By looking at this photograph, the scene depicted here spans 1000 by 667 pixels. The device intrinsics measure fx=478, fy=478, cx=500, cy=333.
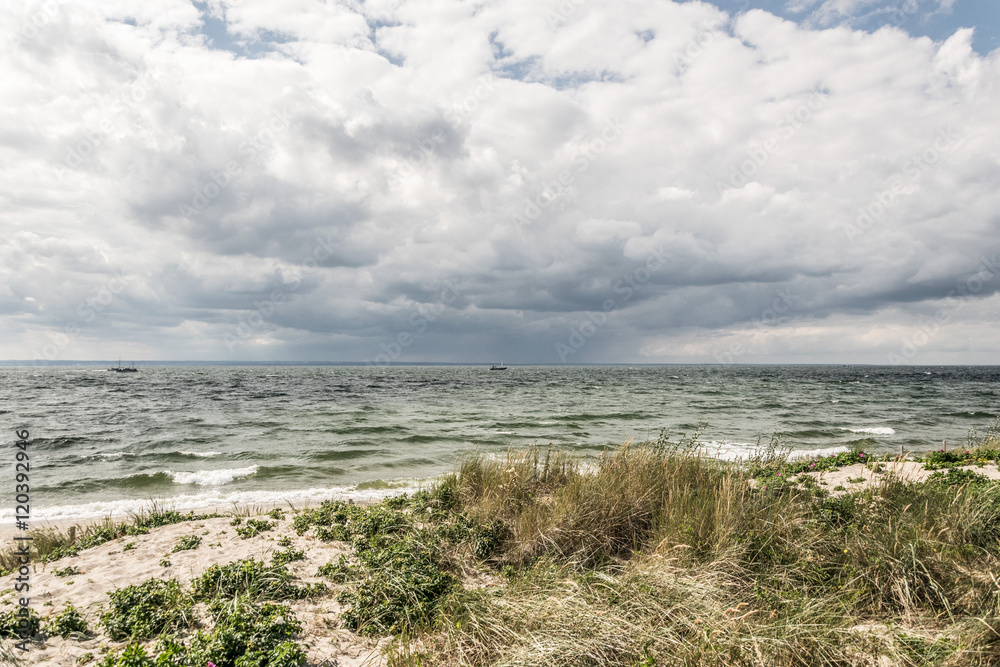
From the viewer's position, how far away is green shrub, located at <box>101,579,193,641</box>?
4.59m

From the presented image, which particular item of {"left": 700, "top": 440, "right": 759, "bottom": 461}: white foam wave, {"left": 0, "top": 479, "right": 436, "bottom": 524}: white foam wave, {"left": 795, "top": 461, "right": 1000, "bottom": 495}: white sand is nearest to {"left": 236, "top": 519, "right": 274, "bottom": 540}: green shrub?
{"left": 0, "top": 479, "right": 436, "bottom": 524}: white foam wave

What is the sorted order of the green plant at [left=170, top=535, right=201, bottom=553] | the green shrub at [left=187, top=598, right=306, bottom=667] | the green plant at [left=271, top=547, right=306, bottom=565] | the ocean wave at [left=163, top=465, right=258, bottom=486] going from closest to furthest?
the green shrub at [left=187, top=598, right=306, bottom=667]
the green plant at [left=271, top=547, right=306, bottom=565]
the green plant at [left=170, top=535, right=201, bottom=553]
the ocean wave at [left=163, top=465, right=258, bottom=486]

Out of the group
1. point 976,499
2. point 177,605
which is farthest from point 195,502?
point 976,499

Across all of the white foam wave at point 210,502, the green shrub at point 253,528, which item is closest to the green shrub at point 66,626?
the green shrub at point 253,528

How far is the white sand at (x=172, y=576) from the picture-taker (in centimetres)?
440

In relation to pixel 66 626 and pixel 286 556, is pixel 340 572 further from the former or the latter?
pixel 66 626

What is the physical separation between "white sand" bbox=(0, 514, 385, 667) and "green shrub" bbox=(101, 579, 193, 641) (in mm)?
125

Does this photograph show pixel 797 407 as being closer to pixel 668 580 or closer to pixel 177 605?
pixel 668 580

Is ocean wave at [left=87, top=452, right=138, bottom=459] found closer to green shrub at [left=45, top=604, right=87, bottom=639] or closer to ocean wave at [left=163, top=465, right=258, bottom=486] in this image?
ocean wave at [left=163, top=465, right=258, bottom=486]

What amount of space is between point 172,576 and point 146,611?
4.34ft

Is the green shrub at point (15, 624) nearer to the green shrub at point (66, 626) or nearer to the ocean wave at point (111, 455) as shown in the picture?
the green shrub at point (66, 626)

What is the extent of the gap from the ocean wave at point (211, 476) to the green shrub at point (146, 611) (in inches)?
372

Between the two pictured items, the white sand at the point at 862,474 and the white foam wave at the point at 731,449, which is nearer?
the white sand at the point at 862,474

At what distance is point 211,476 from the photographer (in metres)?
14.2
